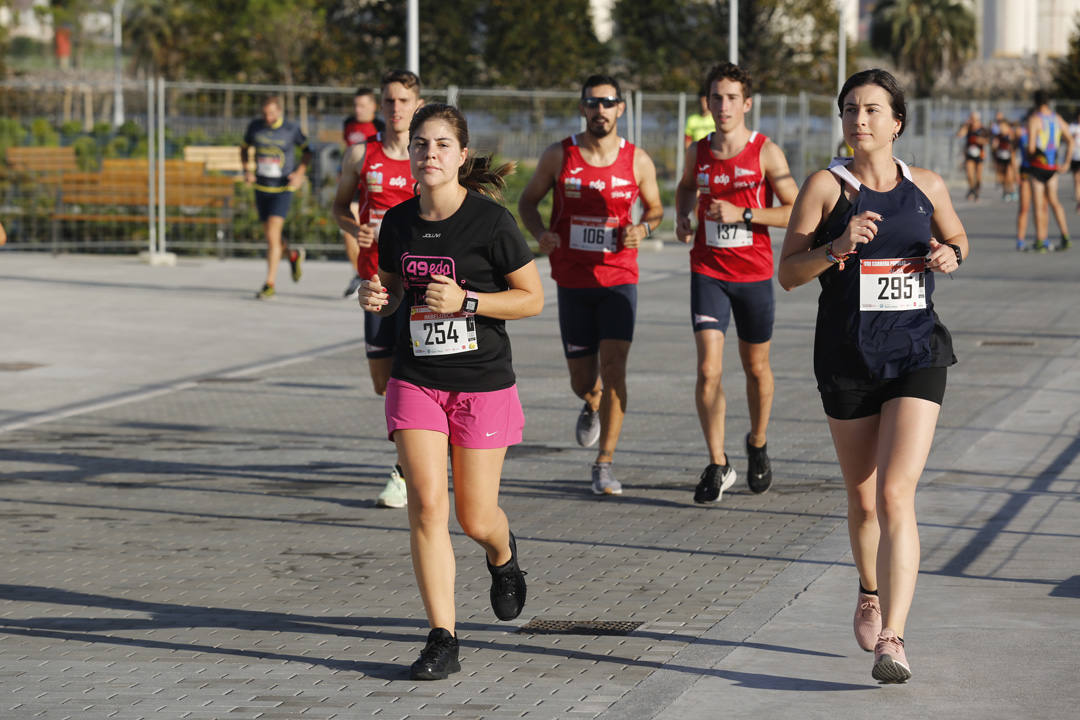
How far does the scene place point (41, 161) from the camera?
21594mm

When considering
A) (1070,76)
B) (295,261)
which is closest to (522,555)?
(295,261)

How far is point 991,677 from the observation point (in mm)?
5293

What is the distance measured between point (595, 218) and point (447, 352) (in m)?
3.05

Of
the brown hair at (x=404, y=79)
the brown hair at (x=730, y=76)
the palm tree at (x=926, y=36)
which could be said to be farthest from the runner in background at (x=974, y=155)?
the palm tree at (x=926, y=36)

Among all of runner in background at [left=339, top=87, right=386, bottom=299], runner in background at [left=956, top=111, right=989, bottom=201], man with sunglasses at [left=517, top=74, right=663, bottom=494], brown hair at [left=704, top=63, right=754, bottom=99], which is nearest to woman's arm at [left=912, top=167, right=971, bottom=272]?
brown hair at [left=704, top=63, right=754, bottom=99]

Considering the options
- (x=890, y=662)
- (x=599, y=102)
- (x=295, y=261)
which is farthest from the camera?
(x=295, y=261)

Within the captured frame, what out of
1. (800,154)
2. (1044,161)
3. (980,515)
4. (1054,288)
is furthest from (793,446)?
(800,154)

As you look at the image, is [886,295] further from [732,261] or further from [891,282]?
[732,261]

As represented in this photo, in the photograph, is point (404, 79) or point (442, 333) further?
point (404, 79)

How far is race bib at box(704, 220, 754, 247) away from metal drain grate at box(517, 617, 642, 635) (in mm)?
2654

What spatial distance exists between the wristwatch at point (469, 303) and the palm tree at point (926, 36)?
71276 mm

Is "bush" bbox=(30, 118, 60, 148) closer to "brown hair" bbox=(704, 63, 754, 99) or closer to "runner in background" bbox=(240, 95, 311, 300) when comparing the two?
"runner in background" bbox=(240, 95, 311, 300)

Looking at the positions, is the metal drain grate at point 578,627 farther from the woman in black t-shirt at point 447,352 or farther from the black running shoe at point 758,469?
the black running shoe at point 758,469

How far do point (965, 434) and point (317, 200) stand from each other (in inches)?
533
